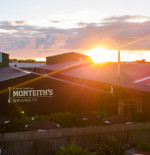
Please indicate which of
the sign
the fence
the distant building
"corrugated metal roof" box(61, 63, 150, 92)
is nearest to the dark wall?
the sign

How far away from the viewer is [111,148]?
14.2 m

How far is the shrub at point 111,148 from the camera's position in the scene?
14219 mm

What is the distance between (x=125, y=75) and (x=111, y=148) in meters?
9.32

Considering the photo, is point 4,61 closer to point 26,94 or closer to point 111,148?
point 26,94

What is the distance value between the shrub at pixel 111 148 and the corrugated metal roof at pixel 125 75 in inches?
182

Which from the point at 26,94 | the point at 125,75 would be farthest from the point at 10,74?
the point at 125,75

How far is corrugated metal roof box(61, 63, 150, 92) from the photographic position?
18.6 m

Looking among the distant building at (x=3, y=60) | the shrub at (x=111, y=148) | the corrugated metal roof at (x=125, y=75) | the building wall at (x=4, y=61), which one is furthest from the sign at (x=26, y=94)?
the building wall at (x=4, y=61)

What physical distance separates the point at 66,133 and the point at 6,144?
145 inches

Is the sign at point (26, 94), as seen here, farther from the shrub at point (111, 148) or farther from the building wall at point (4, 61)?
the building wall at point (4, 61)

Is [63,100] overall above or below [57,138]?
above

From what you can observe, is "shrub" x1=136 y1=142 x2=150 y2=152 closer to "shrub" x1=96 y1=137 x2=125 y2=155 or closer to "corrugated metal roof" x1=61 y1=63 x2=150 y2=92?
"shrub" x1=96 y1=137 x2=125 y2=155

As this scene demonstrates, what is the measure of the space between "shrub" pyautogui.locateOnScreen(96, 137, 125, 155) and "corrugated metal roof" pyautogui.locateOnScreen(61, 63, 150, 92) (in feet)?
15.2

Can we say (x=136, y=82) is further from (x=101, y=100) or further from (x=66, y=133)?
(x=66, y=133)
